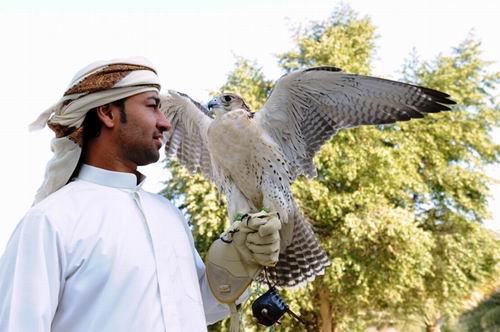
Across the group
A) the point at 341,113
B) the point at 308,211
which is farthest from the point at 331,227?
the point at 341,113

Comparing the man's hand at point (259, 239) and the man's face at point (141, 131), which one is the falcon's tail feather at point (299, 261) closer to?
the man's hand at point (259, 239)

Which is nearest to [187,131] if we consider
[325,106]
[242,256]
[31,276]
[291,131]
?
[291,131]

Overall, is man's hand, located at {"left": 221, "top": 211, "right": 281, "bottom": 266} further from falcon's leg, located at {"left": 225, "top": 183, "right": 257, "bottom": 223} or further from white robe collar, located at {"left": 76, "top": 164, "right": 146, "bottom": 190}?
falcon's leg, located at {"left": 225, "top": 183, "right": 257, "bottom": 223}

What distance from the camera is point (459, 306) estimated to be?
13.7 meters

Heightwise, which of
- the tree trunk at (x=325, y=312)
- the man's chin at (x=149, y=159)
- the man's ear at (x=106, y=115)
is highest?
the man's ear at (x=106, y=115)

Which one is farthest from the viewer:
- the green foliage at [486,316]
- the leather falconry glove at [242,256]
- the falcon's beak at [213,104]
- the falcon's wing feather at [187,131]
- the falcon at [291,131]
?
the green foliage at [486,316]

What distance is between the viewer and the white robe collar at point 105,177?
187cm

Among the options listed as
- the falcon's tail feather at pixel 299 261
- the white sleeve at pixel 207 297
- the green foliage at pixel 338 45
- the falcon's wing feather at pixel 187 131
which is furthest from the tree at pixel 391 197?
the white sleeve at pixel 207 297

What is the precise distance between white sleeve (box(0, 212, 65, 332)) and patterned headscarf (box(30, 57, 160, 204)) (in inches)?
11.6

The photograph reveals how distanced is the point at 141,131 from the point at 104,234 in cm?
39

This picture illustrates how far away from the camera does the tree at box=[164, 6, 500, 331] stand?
42.1ft

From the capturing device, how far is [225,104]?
3.84 m

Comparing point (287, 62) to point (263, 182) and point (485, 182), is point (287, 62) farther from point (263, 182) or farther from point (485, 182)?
point (263, 182)

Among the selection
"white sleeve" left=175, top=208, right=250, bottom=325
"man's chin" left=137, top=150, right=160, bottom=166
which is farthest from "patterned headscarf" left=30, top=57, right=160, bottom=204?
"white sleeve" left=175, top=208, right=250, bottom=325
